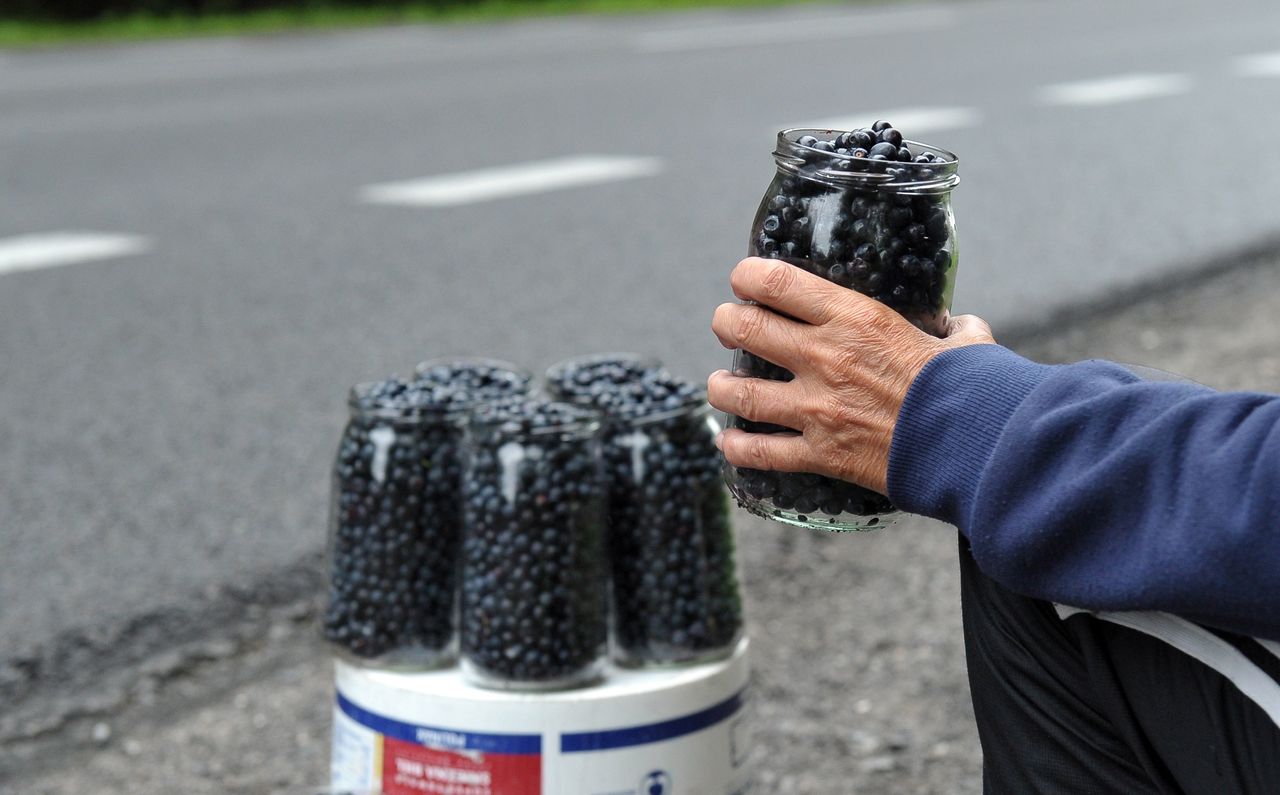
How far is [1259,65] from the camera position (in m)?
11.5

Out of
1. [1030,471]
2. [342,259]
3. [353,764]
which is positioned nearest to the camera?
[1030,471]

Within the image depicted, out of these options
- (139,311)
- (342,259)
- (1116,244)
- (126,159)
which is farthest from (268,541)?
(126,159)

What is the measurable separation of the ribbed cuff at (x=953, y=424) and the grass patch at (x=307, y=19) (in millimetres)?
13408

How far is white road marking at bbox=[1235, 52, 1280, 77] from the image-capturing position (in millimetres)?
11047

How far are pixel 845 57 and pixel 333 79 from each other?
13.2 ft

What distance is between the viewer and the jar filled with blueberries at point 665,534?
6.70 ft

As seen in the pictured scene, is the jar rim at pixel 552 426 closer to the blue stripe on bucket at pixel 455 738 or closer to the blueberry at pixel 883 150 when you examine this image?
the blue stripe on bucket at pixel 455 738

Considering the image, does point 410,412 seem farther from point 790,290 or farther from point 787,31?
point 787,31

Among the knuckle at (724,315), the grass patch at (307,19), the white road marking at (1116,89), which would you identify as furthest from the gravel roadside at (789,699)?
the grass patch at (307,19)

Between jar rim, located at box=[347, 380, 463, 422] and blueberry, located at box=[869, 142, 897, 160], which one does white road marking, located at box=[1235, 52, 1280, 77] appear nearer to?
jar rim, located at box=[347, 380, 463, 422]

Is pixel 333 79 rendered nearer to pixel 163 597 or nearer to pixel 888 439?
pixel 163 597

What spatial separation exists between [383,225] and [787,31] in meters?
9.00

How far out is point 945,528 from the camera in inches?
138

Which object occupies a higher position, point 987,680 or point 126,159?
point 987,680
